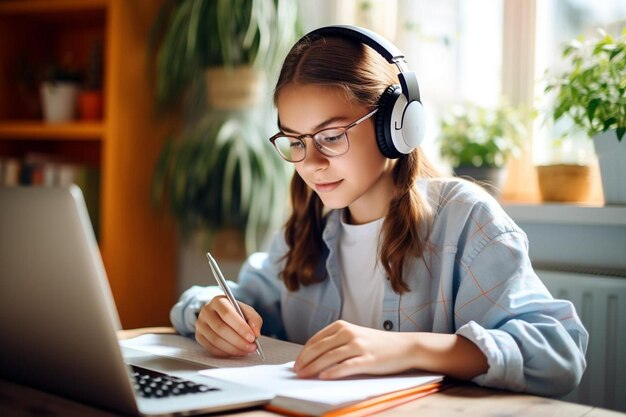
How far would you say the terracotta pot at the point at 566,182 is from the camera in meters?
1.77

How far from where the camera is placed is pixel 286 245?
145cm

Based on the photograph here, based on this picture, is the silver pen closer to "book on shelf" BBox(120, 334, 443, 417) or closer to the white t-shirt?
"book on shelf" BBox(120, 334, 443, 417)

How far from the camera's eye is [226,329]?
1.06 meters

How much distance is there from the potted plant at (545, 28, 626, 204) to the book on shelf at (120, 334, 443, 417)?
88cm

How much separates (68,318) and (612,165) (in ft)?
4.26

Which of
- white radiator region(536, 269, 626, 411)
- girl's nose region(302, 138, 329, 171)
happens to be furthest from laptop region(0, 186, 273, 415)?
white radiator region(536, 269, 626, 411)

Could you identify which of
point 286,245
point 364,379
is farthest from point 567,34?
point 364,379

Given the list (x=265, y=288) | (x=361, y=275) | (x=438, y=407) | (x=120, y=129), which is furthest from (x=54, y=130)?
(x=438, y=407)

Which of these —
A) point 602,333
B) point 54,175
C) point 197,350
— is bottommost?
point 602,333

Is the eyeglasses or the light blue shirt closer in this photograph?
the light blue shirt

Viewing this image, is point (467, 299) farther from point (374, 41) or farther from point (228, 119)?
point (228, 119)

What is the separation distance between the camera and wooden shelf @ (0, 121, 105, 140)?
2588 mm

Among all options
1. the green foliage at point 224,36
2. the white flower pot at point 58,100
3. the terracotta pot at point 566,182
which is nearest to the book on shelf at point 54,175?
the white flower pot at point 58,100

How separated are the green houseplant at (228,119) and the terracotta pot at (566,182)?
101cm
